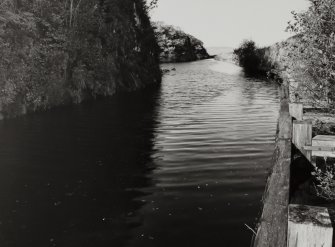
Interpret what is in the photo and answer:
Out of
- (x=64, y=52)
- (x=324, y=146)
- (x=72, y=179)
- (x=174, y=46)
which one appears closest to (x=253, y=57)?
(x=64, y=52)

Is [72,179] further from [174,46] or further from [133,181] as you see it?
[174,46]

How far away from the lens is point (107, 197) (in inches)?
352

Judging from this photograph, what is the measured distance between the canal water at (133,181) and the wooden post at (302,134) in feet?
5.75

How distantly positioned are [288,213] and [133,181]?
737 cm

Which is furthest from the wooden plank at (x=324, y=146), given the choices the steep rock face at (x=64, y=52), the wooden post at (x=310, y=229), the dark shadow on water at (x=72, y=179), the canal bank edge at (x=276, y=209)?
the steep rock face at (x=64, y=52)

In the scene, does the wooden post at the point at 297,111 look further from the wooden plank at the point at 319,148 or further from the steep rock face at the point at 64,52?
the steep rock face at the point at 64,52

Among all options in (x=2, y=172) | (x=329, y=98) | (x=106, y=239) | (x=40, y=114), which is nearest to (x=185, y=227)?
(x=106, y=239)

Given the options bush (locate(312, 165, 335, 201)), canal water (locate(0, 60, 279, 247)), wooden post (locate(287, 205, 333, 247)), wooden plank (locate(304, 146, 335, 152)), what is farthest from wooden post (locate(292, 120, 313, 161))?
wooden post (locate(287, 205, 333, 247))

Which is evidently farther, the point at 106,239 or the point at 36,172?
the point at 36,172

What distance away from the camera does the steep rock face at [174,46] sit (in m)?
129

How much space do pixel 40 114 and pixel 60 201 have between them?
1468cm

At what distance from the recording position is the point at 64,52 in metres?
26.2

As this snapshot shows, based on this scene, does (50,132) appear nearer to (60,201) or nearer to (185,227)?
(60,201)

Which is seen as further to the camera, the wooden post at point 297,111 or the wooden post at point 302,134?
the wooden post at point 297,111
